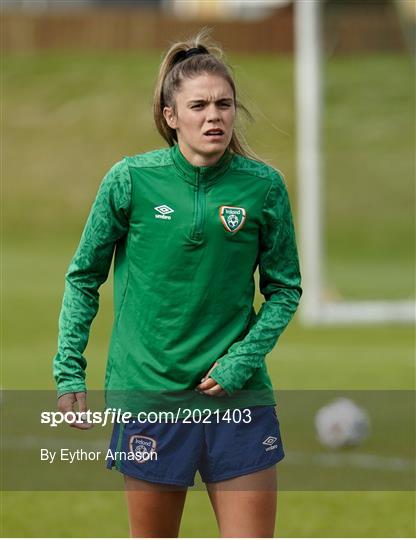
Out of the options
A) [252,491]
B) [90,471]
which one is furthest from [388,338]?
[252,491]

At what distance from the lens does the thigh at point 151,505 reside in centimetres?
414

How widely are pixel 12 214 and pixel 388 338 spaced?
1882cm

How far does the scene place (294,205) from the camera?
30969 mm

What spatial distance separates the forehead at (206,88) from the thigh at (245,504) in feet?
3.67

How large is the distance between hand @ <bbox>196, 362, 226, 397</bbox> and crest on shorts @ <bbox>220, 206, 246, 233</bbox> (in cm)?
40

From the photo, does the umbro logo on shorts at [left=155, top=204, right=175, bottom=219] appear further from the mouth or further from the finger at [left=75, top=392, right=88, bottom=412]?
the finger at [left=75, top=392, right=88, bottom=412]

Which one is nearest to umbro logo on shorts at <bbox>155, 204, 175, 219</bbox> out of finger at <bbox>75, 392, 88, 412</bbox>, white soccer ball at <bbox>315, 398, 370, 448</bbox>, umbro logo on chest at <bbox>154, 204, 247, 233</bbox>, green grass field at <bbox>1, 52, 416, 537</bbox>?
umbro logo on chest at <bbox>154, 204, 247, 233</bbox>

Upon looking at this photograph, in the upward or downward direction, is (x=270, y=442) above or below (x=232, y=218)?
below

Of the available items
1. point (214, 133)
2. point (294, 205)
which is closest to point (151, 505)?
point (214, 133)

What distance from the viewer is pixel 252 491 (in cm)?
410

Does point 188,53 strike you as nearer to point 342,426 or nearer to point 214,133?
point 214,133

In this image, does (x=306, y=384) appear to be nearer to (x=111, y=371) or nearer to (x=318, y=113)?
(x=318, y=113)

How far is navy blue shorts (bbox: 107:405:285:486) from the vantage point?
13.4 feet

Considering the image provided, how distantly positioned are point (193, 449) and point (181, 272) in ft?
1.71
